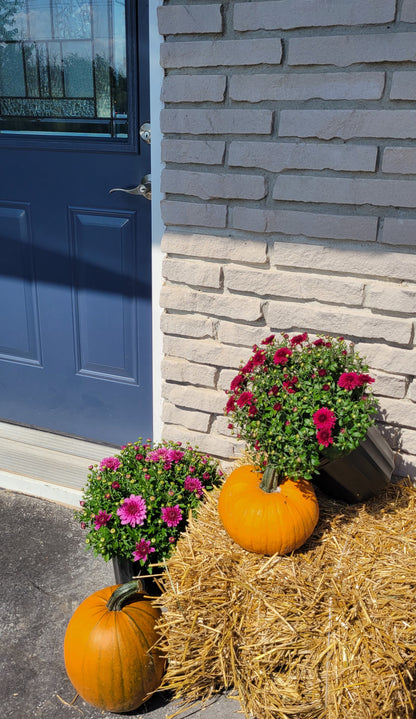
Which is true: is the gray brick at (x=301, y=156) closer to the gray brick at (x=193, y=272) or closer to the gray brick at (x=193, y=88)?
the gray brick at (x=193, y=88)

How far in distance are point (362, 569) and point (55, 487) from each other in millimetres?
1698

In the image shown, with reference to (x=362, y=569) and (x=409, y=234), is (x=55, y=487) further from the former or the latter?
(x=409, y=234)

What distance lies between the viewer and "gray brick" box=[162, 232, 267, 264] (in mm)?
2342

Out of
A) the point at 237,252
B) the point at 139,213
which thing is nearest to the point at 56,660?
the point at 237,252

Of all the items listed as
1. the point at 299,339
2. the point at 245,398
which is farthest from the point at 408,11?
the point at 245,398

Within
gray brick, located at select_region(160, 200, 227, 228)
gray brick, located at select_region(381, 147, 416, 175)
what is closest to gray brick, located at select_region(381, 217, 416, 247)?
gray brick, located at select_region(381, 147, 416, 175)

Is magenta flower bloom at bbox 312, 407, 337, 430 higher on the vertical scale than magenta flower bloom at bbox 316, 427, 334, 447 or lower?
higher

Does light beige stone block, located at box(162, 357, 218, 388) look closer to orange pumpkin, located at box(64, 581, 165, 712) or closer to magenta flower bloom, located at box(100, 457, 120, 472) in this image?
magenta flower bloom, located at box(100, 457, 120, 472)

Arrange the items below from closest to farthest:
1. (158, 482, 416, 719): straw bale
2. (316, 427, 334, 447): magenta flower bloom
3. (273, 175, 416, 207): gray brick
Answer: (158, 482, 416, 719): straw bale, (316, 427, 334, 447): magenta flower bloom, (273, 175, 416, 207): gray brick

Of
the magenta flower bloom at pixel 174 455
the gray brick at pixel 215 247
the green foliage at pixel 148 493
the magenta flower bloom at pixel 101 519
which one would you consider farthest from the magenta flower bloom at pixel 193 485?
the gray brick at pixel 215 247

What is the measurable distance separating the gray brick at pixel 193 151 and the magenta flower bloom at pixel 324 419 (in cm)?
103

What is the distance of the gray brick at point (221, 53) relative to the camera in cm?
210

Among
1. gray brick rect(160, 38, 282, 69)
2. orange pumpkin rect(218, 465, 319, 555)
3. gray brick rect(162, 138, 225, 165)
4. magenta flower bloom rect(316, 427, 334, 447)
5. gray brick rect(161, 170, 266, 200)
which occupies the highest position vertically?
gray brick rect(160, 38, 282, 69)

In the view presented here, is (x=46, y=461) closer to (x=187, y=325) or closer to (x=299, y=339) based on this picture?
(x=187, y=325)
